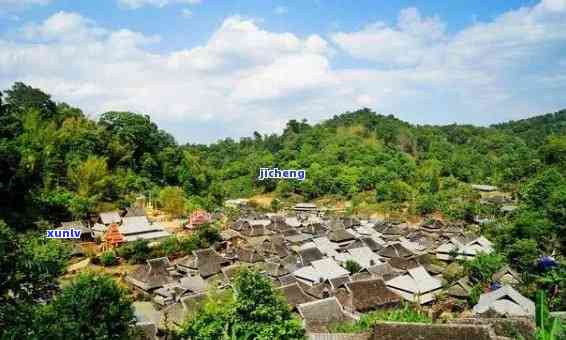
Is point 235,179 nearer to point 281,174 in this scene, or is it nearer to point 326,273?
point 281,174

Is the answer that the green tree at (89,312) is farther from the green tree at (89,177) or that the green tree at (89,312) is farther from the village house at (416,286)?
the green tree at (89,177)

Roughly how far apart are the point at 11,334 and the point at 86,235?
73.8ft

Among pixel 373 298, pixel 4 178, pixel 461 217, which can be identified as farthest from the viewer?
pixel 461 217

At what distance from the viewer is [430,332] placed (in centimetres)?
1062

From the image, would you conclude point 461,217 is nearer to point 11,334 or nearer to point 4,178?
point 4,178

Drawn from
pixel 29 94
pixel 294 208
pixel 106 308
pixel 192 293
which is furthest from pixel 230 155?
pixel 106 308

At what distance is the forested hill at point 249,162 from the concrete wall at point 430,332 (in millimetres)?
15350

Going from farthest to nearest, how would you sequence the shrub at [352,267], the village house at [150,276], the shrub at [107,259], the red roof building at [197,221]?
the red roof building at [197,221] → the shrub at [352,267] → the shrub at [107,259] → the village house at [150,276]

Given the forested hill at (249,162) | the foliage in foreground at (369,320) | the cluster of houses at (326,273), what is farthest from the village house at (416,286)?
the forested hill at (249,162)

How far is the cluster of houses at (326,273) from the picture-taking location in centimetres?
1789

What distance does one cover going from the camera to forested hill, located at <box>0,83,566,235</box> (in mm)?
28469

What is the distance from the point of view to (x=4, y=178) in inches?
926

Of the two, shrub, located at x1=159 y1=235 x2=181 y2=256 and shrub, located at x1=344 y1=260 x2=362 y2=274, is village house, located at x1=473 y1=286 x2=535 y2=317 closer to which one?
shrub, located at x1=344 y1=260 x2=362 y2=274

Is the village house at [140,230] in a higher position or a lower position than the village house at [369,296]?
higher
